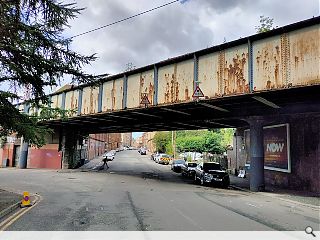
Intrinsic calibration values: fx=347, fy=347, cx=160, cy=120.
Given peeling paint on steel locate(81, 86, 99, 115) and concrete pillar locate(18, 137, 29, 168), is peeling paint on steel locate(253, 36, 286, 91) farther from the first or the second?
concrete pillar locate(18, 137, 29, 168)

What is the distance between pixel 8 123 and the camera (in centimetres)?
1345

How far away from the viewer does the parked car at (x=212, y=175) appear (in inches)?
1006

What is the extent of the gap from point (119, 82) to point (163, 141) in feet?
226

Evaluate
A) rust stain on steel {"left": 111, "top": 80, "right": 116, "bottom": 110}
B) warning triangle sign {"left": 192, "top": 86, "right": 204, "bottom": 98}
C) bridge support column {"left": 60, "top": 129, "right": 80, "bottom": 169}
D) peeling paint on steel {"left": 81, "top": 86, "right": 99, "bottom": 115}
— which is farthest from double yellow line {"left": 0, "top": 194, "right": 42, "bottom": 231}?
bridge support column {"left": 60, "top": 129, "right": 80, "bottom": 169}

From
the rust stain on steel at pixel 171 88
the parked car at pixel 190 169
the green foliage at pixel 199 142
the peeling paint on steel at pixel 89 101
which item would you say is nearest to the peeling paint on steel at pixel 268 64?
the rust stain on steel at pixel 171 88

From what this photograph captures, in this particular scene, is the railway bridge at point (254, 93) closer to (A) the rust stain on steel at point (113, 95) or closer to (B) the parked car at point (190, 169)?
(A) the rust stain on steel at point (113, 95)

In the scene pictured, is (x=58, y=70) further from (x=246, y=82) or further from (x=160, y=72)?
(x=160, y=72)

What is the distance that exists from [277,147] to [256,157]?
345cm

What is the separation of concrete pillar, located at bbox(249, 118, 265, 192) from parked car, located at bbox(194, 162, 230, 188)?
104 inches

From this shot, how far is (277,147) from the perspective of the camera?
25859 millimetres

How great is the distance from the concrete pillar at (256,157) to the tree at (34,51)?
46.1ft

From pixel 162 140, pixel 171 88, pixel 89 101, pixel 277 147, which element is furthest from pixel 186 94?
pixel 162 140

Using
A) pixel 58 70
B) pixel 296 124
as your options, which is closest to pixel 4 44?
pixel 58 70

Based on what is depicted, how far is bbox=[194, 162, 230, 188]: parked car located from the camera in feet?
83.8
